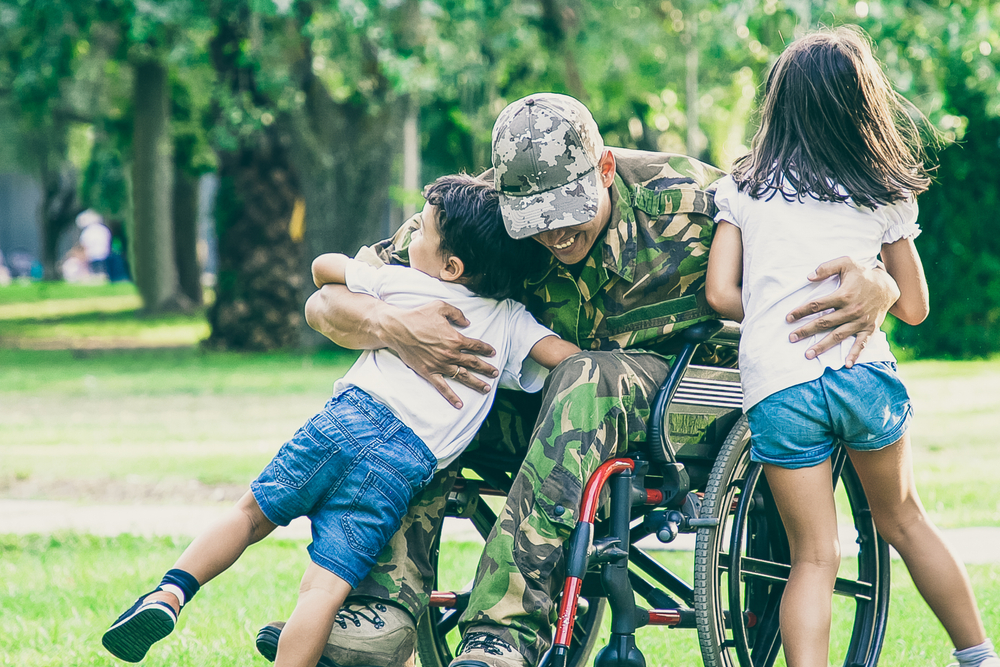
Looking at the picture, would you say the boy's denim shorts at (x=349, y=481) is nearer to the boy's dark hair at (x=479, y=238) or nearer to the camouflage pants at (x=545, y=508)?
the camouflage pants at (x=545, y=508)

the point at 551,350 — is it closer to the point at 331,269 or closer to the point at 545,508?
the point at 545,508

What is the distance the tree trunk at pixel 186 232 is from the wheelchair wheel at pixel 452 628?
61.5 ft

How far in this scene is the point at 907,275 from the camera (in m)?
2.94

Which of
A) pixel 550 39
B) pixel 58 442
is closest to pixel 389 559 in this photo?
pixel 58 442

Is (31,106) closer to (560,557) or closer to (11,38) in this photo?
(11,38)

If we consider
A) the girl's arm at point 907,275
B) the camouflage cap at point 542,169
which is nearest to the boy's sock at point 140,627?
the camouflage cap at point 542,169

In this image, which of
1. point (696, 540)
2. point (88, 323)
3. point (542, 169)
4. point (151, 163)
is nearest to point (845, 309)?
point (696, 540)

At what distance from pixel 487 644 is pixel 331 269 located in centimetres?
112

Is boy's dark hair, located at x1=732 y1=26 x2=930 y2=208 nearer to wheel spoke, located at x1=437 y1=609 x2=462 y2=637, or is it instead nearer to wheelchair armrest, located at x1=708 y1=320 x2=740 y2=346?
wheelchair armrest, located at x1=708 y1=320 x2=740 y2=346

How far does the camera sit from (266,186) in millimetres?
14445

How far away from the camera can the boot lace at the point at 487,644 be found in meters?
2.56

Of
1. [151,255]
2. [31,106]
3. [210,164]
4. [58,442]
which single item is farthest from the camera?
[210,164]

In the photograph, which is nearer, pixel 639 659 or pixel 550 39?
pixel 639 659

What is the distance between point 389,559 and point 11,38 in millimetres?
13838
